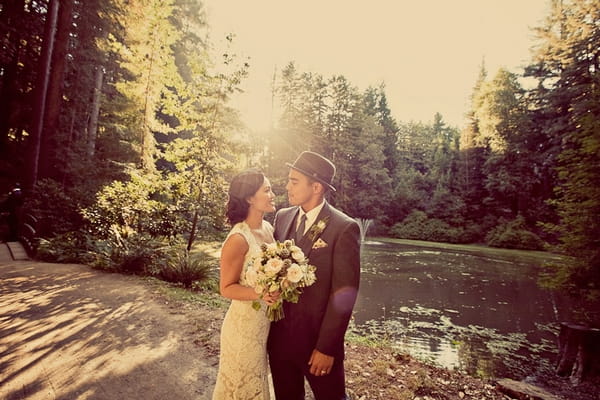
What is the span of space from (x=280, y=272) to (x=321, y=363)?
2.70 ft

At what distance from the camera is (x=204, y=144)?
423 inches

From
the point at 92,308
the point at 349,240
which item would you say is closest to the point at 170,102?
the point at 92,308

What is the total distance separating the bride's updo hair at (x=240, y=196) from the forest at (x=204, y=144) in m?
6.90

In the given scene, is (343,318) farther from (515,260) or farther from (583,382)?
(515,260)

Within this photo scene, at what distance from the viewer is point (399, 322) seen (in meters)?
8.64

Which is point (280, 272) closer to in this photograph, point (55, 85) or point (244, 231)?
point (244, 231)

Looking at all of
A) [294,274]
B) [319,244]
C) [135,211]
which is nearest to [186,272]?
[135,211]

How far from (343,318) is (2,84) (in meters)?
27.8

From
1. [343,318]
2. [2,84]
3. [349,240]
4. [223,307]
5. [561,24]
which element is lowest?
[223,307]

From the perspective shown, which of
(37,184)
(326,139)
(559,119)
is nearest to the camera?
(37,184)

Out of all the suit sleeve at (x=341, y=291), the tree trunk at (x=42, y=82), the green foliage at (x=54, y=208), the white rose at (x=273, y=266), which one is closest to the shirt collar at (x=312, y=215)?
the suit sleeve at (x=341, y=291)

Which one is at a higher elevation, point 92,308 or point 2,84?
point 2,84

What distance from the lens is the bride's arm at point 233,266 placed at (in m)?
2.56

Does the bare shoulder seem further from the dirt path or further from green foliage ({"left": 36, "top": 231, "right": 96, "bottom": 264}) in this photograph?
green foliage ({"left": 36, "top": 231, "right": 96, "bottom": 264})
